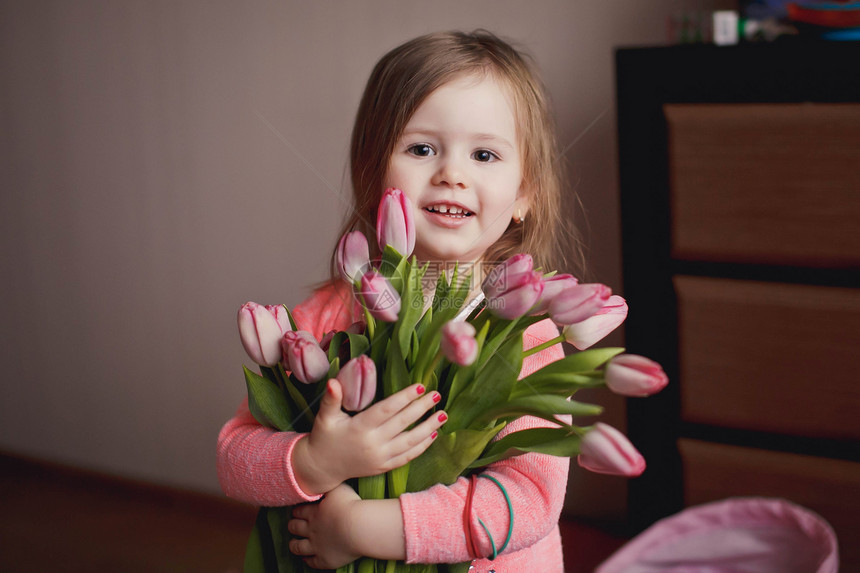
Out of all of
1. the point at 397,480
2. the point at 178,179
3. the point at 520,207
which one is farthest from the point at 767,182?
the point at 178,179

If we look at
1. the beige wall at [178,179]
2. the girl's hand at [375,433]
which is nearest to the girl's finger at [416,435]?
the girl's hand at [375,433]

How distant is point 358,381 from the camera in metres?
0.60

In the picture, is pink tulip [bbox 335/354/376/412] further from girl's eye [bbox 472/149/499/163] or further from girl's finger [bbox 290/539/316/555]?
girl's eye [bbox 472/149/499/163]

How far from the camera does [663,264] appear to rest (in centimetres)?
132

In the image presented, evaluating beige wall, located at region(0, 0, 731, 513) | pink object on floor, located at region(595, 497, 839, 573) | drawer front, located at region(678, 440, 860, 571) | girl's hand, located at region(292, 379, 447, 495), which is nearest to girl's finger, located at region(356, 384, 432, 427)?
girl's hand, located at region(292, 379, 447, 495)

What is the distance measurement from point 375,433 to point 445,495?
0.36 ft

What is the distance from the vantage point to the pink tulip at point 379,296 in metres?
0.57

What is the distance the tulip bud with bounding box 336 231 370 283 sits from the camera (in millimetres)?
620

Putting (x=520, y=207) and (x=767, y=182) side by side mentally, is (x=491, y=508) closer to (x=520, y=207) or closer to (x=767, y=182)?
(x=520, y=207)

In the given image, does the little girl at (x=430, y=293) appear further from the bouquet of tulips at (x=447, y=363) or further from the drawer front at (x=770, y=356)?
the drawer front at (x=770, y=356)

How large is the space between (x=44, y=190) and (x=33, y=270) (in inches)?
9.9

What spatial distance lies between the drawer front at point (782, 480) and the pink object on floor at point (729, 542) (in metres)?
0.18

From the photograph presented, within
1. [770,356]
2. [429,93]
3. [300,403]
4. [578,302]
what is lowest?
[770,356]

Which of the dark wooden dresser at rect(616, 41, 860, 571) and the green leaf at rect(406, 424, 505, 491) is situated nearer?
the green leaf at rect(406, 424, 505, 491)
